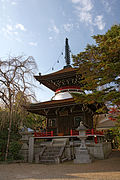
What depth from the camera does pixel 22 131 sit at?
14.0 metres

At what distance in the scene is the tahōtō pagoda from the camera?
15818mm

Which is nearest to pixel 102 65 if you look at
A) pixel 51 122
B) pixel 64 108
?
pixel 64 108

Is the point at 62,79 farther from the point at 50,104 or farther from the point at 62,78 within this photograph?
the point at 50,104

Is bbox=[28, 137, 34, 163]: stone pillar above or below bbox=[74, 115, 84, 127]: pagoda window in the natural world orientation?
below

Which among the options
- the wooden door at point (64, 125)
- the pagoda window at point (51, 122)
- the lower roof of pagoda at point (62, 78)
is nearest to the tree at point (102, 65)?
the lower roof of pagoda at point (62, 78)

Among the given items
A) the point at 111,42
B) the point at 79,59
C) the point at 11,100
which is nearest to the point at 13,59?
the point at 11,100

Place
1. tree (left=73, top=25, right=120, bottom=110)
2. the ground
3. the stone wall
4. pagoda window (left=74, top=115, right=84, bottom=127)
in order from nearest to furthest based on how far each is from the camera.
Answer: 1. the ground
2. tree (left=73, top=25, right=120, bottom=110)
3. the stone wall
4. pagoda window (left=74, top=115, right=84, bottom=127)

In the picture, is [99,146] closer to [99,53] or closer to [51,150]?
[51,150]

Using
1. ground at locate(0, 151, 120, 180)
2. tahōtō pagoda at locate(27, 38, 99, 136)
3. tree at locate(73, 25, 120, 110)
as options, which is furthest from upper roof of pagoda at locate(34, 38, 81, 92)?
ground at locate(0, 151, 120, 180)

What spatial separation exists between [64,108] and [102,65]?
9379 millimetres

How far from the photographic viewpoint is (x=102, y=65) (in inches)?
331

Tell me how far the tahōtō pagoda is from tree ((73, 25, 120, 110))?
5.83 m

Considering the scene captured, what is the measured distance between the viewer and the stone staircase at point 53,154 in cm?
1130

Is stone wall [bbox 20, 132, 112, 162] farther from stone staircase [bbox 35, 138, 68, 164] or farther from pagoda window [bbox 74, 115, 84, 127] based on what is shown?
pagoda window [bbox 74, 115, 84, 127]
